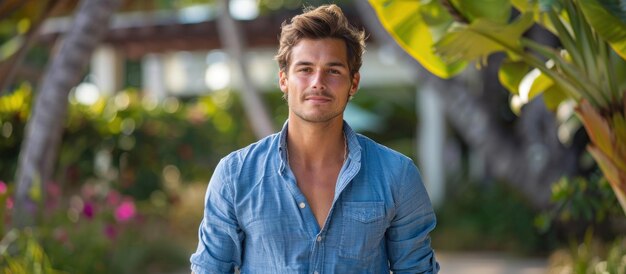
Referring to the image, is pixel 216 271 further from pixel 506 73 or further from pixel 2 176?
pixel 2 176

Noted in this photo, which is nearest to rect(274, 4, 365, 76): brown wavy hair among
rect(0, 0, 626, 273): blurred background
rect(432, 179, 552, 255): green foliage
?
rect(0, 0, 626, 273): blurred background

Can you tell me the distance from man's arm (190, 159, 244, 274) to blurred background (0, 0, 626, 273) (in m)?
1.73

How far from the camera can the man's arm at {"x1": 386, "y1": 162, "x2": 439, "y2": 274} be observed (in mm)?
2623

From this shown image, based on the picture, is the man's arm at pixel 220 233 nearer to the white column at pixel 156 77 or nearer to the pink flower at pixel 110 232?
the pink flower at pixel 110 232

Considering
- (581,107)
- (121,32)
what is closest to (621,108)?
(581,107)

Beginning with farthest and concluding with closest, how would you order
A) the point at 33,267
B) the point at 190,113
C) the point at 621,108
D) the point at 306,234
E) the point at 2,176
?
the point at 190,113
the point at 2,176
the point at 33,267
the point at 621,108
the point at 306,234

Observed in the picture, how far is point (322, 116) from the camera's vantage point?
8.48ft

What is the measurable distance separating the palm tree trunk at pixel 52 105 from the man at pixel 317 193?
423 centimetres

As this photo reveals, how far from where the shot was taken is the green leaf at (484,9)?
4.95m

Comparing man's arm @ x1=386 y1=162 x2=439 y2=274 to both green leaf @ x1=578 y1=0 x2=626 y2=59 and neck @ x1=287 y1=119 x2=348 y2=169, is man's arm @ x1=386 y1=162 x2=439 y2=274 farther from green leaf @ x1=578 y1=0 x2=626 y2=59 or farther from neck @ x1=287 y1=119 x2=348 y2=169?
green leaf @ x1=578 y1=0 x2=626 y2=59

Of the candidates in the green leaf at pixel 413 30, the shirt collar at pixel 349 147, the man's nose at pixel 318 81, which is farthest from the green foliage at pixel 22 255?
the man's nose at pixel 318 81

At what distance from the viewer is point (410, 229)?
265 centimetres

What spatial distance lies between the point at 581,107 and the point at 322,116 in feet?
8.30

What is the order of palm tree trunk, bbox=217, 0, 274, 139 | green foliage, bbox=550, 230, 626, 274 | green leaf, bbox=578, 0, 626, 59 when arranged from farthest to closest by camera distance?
1. palm tree trunk, bbox=217, 0, 274, 139
2. green foliage, bbox=550, 230, 626, 274
3. green leaf, bbox=578, 0, 626, 59
